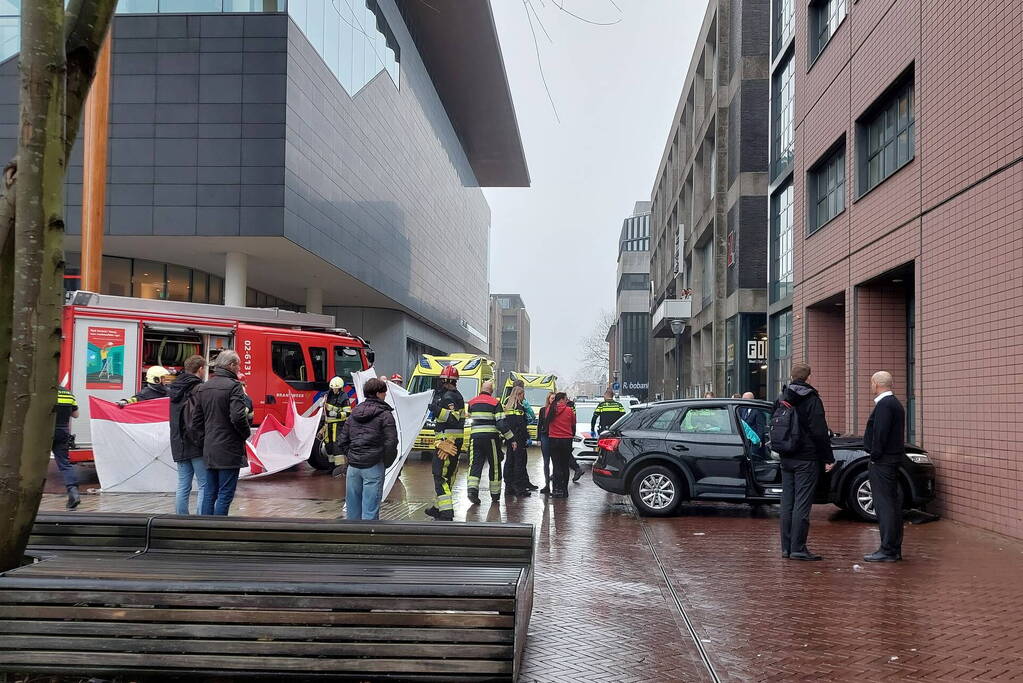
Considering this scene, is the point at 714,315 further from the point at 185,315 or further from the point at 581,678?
the point at 581,678

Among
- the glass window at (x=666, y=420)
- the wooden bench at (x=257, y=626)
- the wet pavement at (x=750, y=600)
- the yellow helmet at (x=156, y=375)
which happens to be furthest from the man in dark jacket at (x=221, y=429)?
the yellow helmet at (x=156, y=375)

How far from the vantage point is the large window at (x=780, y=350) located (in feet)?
75.9

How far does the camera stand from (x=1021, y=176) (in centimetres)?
995

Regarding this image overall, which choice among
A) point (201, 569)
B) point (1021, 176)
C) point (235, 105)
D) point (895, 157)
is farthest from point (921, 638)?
point (235, 105)

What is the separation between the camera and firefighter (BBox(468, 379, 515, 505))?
457 inches

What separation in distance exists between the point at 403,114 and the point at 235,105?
700 inches

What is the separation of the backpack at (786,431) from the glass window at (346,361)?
12.1 metres

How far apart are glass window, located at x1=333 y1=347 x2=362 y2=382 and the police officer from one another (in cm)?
784

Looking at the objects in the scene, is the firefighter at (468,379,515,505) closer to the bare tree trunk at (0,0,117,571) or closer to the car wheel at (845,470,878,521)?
the car wheel at (845,470,878,521)

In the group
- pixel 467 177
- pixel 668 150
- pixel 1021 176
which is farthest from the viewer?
pixel 467 177

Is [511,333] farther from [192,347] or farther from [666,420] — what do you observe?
[666,420]

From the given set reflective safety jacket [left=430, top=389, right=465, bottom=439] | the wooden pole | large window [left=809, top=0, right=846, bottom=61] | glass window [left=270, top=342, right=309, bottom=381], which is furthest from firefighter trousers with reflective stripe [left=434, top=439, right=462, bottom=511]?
the wooden pole

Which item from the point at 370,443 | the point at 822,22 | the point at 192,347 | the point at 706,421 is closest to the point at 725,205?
the point at 822,22

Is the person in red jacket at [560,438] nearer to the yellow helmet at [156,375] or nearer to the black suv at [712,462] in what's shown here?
the black suv at [712,462]
